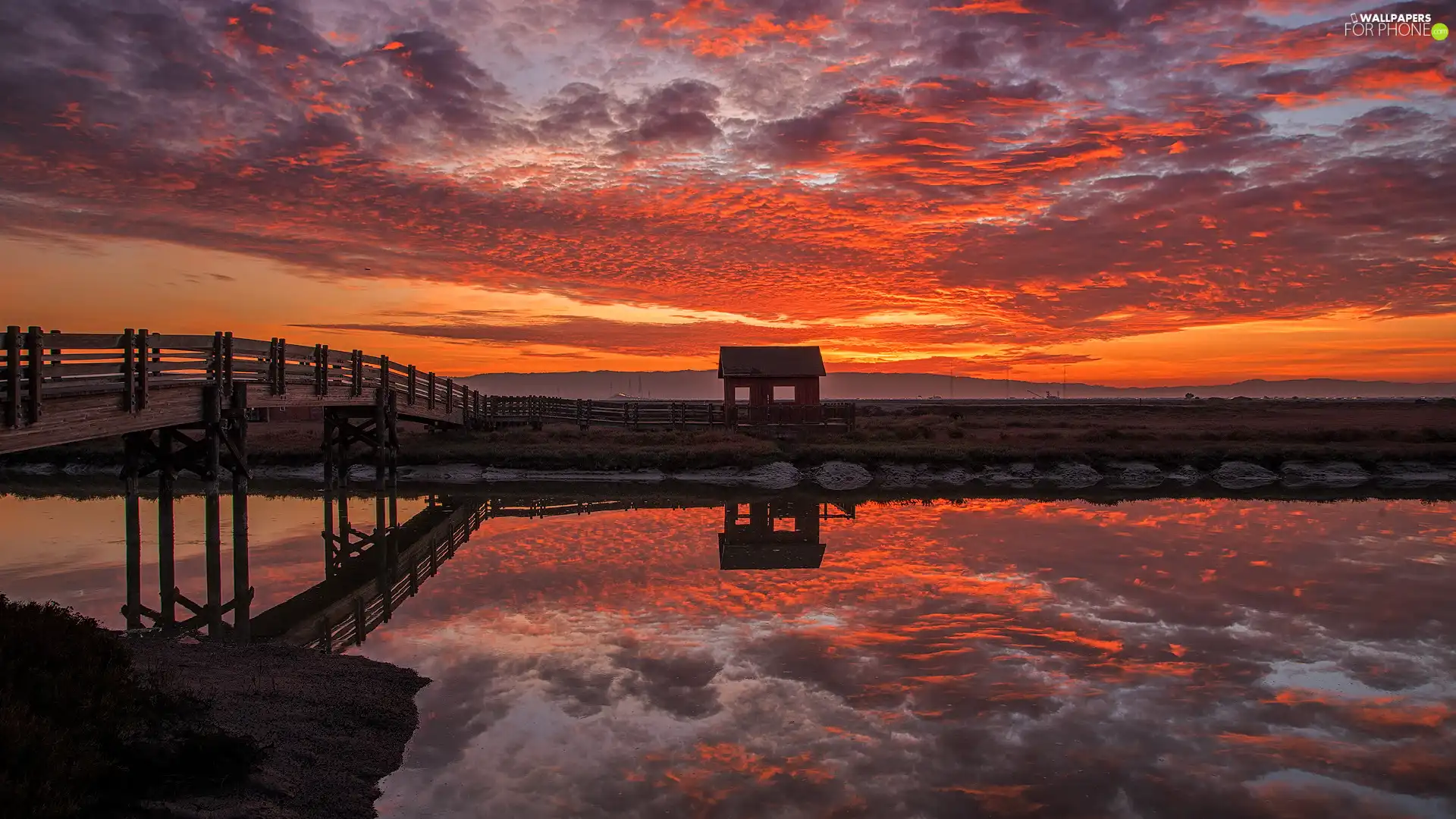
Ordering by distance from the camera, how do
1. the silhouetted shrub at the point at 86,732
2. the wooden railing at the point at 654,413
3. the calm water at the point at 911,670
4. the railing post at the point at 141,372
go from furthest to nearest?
the wooden railing at the point at 654,413 < the railing post at the point at 141,372 < the calm water at the point at 911,670 < the silhouetted shrub at the point at 86,732

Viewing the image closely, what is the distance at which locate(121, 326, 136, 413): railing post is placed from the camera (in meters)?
14.8

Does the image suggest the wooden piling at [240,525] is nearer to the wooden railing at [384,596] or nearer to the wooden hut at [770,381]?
the wooden railing at [384,596]

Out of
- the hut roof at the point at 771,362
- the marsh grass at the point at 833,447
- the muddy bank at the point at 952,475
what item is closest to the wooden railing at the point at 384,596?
the muddy bank at the point at 952,475

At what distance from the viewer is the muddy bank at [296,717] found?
6586 mm

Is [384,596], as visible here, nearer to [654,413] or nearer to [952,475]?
[952,475]

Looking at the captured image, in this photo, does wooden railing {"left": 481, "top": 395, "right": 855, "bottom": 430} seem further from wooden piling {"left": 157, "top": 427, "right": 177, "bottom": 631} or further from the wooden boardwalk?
wooden piling {"left": 157, "top": 427, "right": 177, "bottom": 631}

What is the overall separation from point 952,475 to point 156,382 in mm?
26526

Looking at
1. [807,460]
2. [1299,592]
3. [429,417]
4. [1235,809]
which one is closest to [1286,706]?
[1235,809]

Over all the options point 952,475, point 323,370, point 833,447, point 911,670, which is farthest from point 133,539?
point 952,475

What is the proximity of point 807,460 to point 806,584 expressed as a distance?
19679 millimetres

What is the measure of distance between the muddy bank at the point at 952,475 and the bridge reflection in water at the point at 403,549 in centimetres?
414

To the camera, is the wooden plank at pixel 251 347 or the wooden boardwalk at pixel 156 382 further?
the wooden plank at pixel 251 347

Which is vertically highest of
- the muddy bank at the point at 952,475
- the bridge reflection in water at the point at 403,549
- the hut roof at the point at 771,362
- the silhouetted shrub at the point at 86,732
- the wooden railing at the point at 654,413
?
the hut roof at the point at 771,362

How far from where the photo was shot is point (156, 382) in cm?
1595
